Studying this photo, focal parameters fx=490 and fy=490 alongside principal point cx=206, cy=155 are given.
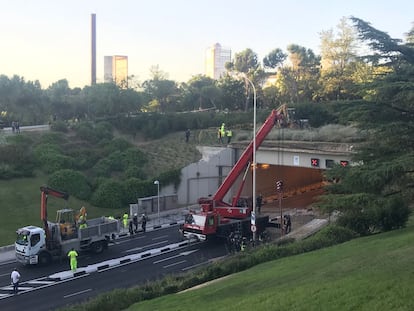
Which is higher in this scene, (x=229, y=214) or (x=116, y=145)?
(x=116, y=145)

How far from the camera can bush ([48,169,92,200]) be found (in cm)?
3656

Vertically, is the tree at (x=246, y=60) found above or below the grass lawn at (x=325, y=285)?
above

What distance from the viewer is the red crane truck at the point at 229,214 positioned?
89.6ft

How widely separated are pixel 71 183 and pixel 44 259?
1277 centimetres

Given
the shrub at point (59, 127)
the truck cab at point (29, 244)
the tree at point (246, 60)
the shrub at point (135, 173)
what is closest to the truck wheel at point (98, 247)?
the truck cab at point (29, 244)

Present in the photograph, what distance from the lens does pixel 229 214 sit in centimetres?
2953

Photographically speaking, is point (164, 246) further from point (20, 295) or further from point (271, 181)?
point (271, 181)

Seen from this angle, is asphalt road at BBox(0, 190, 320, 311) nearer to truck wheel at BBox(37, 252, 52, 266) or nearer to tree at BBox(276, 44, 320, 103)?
truck wheel at BBox(37, 252, 52, 266)

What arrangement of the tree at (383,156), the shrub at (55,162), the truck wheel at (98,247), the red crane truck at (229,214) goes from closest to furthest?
the tree at (383,156), the truck wheel at (98,247), the red crane truck at (229,214), the shrub at (55,162)

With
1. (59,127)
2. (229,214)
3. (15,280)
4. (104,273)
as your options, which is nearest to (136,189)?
(229,214)

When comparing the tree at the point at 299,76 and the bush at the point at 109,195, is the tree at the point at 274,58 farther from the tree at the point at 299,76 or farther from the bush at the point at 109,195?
the bush at the point at 109,195

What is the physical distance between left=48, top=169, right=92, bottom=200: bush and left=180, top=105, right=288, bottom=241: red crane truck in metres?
11.5

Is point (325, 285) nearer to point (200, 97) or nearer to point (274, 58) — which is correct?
point (200, 97)

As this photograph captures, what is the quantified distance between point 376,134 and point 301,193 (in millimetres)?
27450
